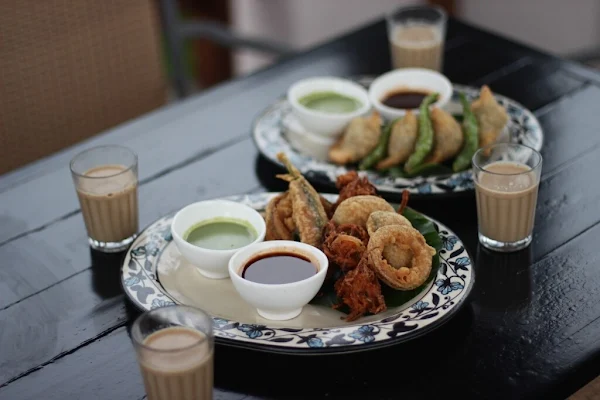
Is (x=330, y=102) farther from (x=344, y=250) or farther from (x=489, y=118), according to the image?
(x=344, y=250)

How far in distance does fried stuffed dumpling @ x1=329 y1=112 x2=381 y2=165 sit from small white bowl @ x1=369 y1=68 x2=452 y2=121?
5.6 inches

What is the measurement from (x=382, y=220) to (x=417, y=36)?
1022mm

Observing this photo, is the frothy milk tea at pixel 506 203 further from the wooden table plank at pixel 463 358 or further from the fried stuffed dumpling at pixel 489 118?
the fried stuffed dumpling at pixel 489 118

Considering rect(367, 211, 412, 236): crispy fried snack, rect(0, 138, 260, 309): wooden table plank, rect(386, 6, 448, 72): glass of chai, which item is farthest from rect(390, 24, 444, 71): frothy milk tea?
rect(367, 211, 412, 236): crispy fried snack

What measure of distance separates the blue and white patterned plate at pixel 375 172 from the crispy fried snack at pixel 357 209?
234 millimetres

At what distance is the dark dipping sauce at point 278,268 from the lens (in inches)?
64.9

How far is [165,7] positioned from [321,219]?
1.95m

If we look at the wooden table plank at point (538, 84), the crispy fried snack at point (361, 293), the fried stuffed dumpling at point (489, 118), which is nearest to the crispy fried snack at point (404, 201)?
the crispy fried snack at point (361, 293)

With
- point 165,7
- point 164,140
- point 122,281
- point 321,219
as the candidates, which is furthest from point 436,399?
point 165,7

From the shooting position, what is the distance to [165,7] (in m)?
3.52

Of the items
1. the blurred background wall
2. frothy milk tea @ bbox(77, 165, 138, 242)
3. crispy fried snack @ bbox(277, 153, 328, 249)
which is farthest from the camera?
the blurred background wall

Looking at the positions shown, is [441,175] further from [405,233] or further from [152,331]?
[152,331]

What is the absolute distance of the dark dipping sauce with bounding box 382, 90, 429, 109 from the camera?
2.37m

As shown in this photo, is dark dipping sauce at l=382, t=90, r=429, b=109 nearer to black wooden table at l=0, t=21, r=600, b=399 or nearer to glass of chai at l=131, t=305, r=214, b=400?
black wooden table at l=0, t=21, r=600, b=399
